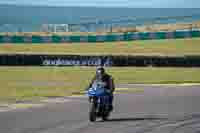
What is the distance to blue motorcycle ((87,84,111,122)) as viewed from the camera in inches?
629

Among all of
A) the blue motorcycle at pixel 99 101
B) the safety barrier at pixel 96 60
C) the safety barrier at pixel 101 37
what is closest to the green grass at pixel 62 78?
the safety barrier at pixel 96 60

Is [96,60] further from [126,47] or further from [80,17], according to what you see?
[80,17]

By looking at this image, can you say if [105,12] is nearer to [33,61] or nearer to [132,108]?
[33,61]

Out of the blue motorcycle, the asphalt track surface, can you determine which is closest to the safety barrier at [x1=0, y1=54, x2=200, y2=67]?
the asphalt track surface

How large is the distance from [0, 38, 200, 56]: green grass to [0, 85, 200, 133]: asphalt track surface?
120ft

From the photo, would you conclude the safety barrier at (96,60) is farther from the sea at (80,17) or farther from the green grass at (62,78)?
the sea at (80,17)

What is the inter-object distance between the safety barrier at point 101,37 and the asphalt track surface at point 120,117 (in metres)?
40.8

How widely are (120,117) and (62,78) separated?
2084cm

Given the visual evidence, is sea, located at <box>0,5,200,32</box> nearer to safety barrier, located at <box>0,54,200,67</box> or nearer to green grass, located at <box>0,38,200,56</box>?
green grass, located at <box>0,38,200,56</box>

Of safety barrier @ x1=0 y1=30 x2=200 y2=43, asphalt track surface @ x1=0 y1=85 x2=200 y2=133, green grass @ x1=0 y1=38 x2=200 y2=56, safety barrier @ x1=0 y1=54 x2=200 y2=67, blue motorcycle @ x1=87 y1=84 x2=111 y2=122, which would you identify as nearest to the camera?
asphalt track surface @ x1=0 y1=85 x2=200 y2=133

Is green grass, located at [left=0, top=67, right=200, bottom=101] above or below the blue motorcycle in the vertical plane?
below

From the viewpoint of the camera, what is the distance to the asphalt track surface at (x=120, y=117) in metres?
14.2

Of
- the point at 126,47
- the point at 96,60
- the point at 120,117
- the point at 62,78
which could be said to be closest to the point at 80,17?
the point at 126,47

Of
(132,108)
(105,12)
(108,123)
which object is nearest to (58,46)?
(132,108)
